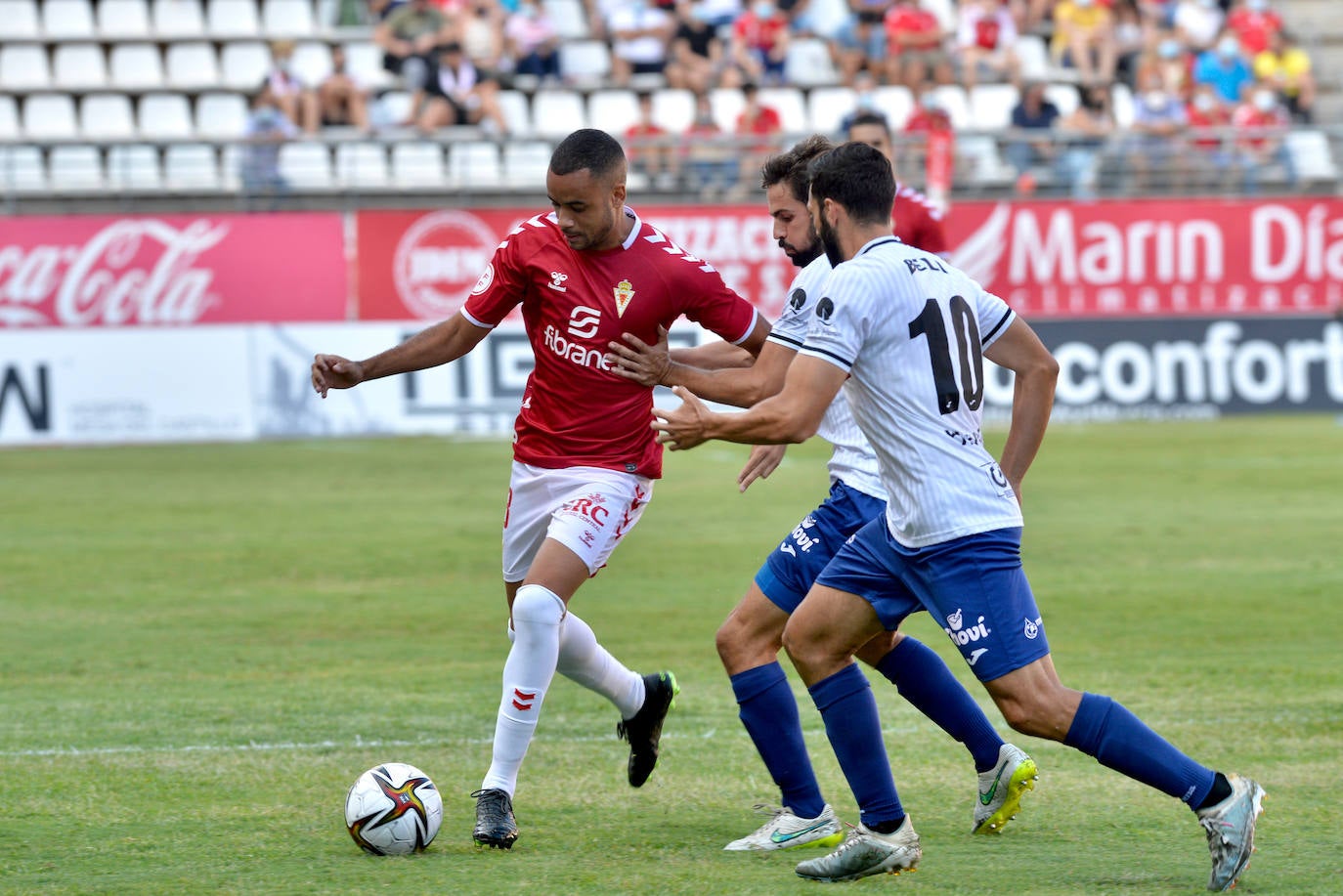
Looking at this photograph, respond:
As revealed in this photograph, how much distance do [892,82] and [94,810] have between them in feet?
72.5

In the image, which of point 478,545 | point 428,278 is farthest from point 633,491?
point 428,278

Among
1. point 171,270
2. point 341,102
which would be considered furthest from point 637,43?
point 171,270

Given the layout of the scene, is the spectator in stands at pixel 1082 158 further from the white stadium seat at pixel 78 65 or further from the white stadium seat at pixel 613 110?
the white stadium seat at pixel 78 65

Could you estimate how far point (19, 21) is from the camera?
2542 cm

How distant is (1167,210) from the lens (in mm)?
24062

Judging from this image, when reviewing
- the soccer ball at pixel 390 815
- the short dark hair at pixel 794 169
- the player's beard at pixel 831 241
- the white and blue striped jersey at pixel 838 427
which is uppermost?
the short dark hair at pixel 794 169

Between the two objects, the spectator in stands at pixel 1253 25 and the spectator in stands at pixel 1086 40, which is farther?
the spectator in stands at pixel 1253 25

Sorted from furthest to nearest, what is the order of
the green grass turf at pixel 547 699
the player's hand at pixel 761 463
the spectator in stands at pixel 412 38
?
the spectator in stands at pixel 412 38 → the player's hand at pixel 761 463 → the green grass turf at pixel 547 699

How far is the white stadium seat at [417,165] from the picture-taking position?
23.6 meters

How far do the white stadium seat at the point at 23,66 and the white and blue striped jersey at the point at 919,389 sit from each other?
73.5 feet

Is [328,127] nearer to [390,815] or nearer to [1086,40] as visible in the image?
[1086,40]

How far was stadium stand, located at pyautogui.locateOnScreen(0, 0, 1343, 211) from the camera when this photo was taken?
75.6ft

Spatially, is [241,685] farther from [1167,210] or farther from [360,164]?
[1167,210]

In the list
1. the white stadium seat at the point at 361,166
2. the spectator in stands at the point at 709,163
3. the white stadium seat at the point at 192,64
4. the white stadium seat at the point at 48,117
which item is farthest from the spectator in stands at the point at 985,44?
the white stadium seat at the point at 48,117
